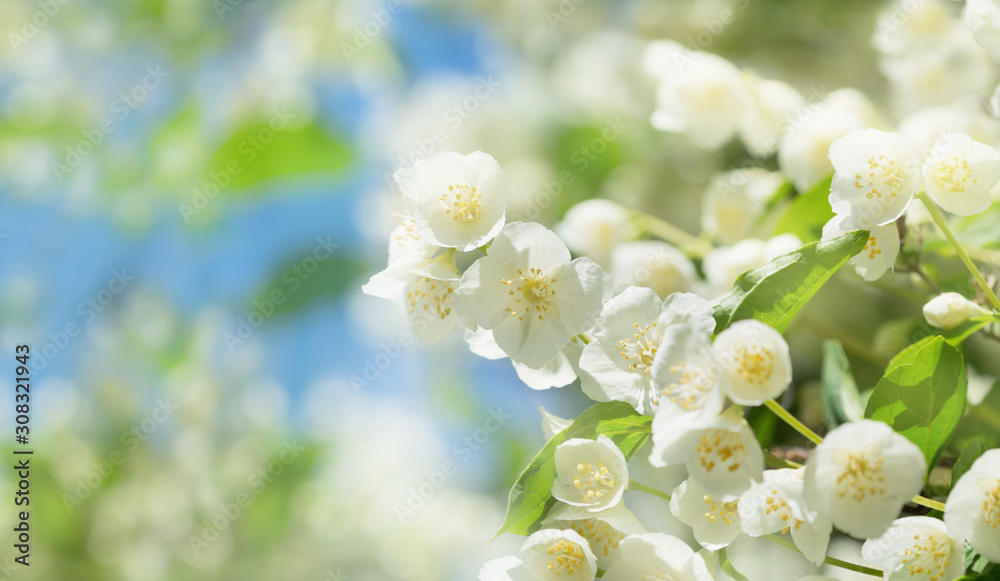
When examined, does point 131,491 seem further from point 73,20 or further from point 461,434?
point 73,20

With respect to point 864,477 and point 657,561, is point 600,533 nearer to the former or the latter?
point 657,561

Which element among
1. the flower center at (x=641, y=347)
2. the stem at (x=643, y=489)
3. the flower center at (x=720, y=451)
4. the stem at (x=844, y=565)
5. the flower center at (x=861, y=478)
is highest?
the flower center at (x=641, y=347)

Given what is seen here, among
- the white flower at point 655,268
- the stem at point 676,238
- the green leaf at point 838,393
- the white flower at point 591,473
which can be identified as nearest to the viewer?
the white flower at point 591,473

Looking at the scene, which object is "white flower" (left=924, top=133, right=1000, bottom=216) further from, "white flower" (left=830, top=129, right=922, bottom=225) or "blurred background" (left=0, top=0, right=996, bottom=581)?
"blurred background" (left=0, top=0, right=996, bottom=581)

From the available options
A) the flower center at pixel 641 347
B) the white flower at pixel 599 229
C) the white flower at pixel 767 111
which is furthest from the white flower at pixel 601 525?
the white flower at pixel 767 111

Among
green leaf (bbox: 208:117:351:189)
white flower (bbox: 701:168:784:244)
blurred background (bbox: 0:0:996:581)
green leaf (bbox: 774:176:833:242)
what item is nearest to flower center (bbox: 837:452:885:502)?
green leaf (bbox: 774:176:833:242)

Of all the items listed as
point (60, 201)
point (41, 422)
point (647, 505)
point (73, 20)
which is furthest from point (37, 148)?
point (647, 505)

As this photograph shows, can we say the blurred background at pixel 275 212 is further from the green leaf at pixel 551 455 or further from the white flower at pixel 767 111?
the green leaf at pixel 551 455
